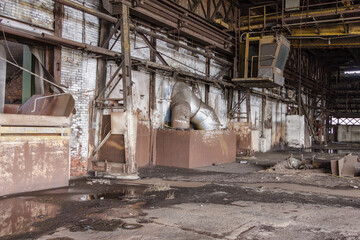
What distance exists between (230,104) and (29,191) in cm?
1156

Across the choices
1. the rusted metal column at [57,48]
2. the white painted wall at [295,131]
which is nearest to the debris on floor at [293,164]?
the rusted metal column at [57,48]

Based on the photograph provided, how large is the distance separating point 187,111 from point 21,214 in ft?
23.4

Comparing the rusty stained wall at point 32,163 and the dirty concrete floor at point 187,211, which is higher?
the rusty stained wall at point 32,163

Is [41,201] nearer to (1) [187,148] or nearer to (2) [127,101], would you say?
(2) [127,101]

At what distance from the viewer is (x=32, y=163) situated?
6.54 meters

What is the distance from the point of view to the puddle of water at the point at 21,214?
4234mm

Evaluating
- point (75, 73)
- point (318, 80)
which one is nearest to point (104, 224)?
point (75, 73)

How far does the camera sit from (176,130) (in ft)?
35.8

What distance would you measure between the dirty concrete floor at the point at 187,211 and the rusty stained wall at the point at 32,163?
0.31 metres

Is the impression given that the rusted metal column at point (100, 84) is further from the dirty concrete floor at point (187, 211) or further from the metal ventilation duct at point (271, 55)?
the metal ventilation duct at point (271, 55)

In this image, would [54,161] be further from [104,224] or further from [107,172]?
[104,224]

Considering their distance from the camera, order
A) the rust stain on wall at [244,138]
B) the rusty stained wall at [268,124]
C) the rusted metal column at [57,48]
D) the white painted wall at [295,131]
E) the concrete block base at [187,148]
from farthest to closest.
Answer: the white painted wall at [295,131], the rusty stained wall at [268,124], the rust stain on wall at [244,138], the concrete block base at [187,148], the rusted metal column at [57,48]

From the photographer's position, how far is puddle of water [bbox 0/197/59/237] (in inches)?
167

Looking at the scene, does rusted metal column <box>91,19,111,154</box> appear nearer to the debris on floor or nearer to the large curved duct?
the large curved duct
